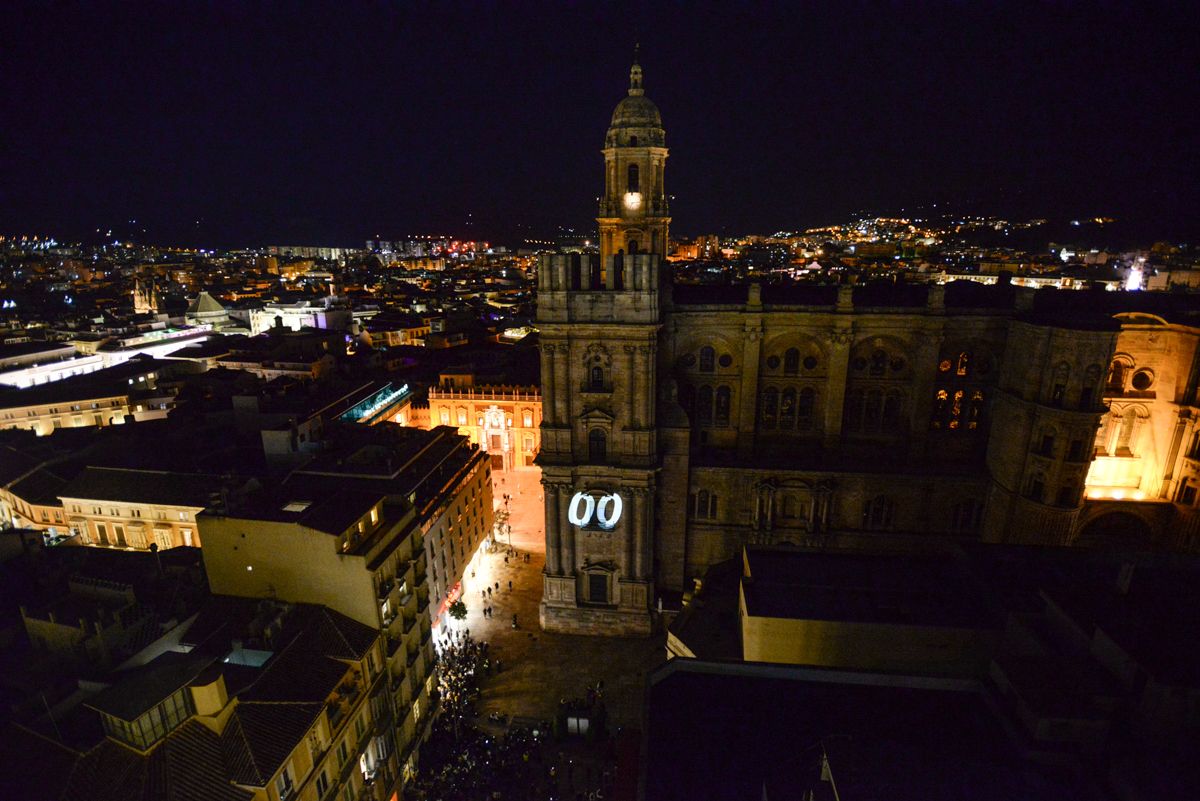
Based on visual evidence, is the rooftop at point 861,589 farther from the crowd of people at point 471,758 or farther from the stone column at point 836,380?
the crowd of people at point 471,758

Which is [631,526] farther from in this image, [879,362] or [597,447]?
[879,362]

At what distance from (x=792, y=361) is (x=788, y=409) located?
3.23 metres

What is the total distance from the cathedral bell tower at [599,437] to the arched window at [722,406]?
249 inches

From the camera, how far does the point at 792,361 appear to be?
41.4 m

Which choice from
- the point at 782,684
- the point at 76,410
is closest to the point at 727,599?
the point at 782,684

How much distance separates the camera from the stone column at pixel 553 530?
3906 cm

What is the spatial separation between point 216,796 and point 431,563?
784 inches

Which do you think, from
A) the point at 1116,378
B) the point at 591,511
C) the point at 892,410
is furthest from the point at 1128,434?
the point at 591,511

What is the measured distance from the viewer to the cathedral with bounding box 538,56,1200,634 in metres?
36.0

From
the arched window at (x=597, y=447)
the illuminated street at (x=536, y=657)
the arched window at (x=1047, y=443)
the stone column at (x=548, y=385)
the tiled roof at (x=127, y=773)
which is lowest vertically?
the illuminated street at (x=536, y=657)

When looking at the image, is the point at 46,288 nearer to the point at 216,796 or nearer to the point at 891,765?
the point at 216,796

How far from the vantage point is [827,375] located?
1612 inches

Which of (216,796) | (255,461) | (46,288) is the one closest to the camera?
(216,796)

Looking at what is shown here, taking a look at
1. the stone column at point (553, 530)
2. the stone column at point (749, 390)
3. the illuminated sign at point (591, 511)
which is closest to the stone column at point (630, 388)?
the illuminated sign at point (591, 511)
